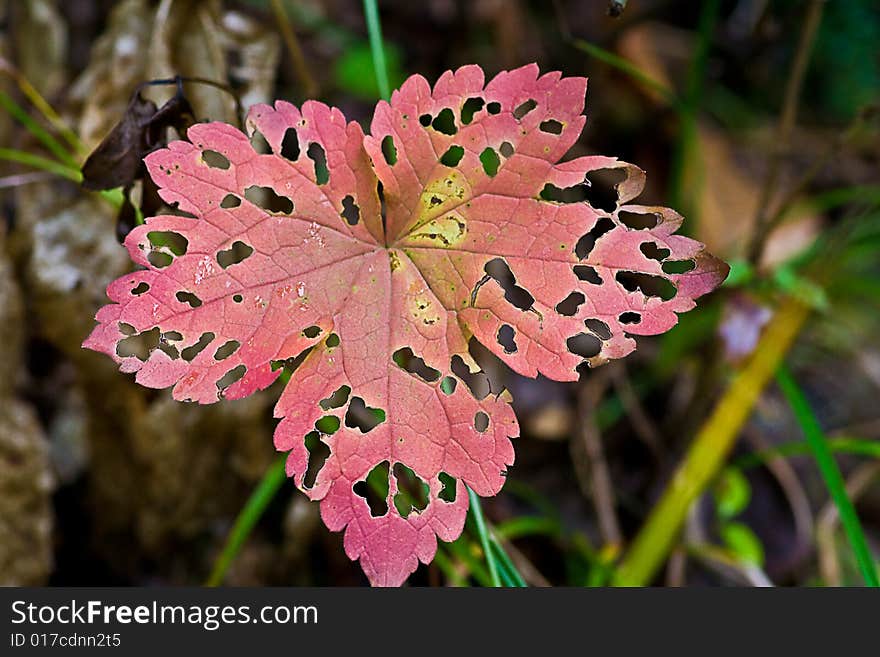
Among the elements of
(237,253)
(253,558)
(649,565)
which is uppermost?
(237,253)

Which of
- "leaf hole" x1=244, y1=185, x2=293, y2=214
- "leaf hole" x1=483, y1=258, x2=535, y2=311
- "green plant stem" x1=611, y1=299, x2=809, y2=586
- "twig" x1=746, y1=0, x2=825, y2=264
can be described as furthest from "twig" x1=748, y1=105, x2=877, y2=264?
"leaf hole" x1=244, y1=185, x2=293, y2=214

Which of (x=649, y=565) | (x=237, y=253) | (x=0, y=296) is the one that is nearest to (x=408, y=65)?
(x=237, y=253)

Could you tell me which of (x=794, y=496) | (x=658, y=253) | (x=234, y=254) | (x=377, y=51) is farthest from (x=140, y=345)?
(x=794, y=496)

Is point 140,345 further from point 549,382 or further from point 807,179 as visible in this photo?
point 807,179

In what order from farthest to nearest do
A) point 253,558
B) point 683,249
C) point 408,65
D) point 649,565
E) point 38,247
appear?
point 408,65
point 253,558
point 649,565
point 38,247
point 683,249

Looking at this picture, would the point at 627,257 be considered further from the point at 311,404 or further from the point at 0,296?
the point at 0,296

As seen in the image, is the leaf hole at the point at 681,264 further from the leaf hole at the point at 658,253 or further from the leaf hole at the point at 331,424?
the leaf hole at the point at 331,424

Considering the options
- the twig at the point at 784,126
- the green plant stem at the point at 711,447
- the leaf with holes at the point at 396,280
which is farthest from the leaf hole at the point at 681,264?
the green plant stem at the point at 711,447
